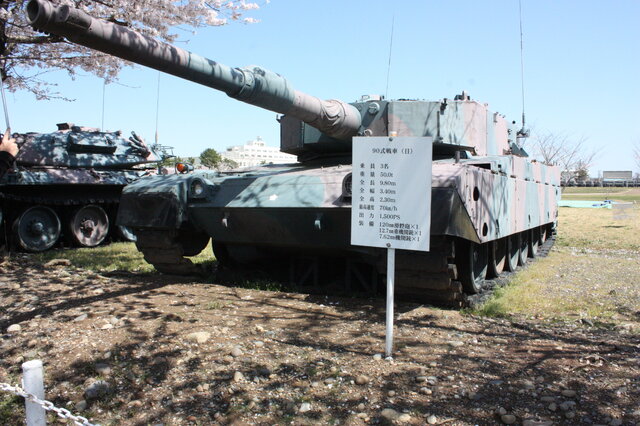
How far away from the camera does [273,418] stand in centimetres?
336

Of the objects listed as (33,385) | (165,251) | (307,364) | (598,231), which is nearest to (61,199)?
(165,251)

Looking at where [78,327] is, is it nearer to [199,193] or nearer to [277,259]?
[199,193]

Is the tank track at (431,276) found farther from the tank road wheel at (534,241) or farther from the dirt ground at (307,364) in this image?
the tank road wheel at (534,241)

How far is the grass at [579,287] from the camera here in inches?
235

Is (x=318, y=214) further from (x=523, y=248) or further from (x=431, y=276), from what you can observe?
(x=523, y=248)

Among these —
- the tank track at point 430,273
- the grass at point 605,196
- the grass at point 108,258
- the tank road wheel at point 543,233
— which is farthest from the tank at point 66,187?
the grass at point 605,196

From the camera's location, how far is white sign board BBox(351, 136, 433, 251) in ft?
14.5

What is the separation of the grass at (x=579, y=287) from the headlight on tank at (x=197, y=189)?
135 inches

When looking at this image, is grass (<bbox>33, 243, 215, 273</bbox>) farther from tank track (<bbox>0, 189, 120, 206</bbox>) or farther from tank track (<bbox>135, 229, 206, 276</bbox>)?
tank track (<bbox>135, 229, 206, 276</bbox>)

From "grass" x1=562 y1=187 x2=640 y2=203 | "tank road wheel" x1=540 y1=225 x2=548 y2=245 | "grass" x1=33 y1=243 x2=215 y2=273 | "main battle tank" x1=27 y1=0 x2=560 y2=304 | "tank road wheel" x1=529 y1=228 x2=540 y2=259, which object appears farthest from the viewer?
"grass" x1=562 y1=187 x2=640 y2=203

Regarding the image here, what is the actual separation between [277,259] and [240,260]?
607 millimetres

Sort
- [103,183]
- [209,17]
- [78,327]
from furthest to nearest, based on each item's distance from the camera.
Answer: [103,183], [209,17], [78,327]

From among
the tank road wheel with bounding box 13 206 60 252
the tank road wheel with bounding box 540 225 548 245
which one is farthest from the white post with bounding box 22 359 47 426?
the tank road wheel with bounding box 540 225 548 245

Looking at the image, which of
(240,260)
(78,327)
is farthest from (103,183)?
(78,327)
